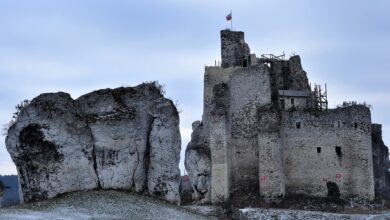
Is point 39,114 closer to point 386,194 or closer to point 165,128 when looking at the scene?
point 165,128

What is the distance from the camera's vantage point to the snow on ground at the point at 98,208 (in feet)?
92.1

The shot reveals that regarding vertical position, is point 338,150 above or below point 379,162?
above

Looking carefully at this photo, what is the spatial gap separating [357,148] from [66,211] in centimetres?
2665

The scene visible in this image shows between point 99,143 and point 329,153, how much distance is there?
2186 cm

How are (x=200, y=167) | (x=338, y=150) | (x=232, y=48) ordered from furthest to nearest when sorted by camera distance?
1. (x=232, y=48)
2. (x=200, y=167)
3. (x=338, y=150)

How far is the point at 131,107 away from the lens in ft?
112

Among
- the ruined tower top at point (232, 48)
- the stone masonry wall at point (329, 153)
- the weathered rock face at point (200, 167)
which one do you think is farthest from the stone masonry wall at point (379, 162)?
the weathered rock face at point (200, 167)

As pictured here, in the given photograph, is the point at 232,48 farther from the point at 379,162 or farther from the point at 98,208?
the point at 98,208

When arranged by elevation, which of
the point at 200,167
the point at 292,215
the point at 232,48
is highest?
the point at 232,48

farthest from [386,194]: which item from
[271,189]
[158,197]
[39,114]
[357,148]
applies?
[39,114]

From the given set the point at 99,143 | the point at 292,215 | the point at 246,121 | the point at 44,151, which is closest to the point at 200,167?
the point at 246,121

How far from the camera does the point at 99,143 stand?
3328 cm

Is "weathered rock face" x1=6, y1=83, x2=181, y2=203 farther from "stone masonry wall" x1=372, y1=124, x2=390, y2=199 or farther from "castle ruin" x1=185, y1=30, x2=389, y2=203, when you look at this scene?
"stone masonry wall" x1=372, y1=124, x2=390, y2=199

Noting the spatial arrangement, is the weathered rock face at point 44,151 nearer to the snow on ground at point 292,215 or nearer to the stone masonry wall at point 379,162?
the snow on ground at point 292,215
